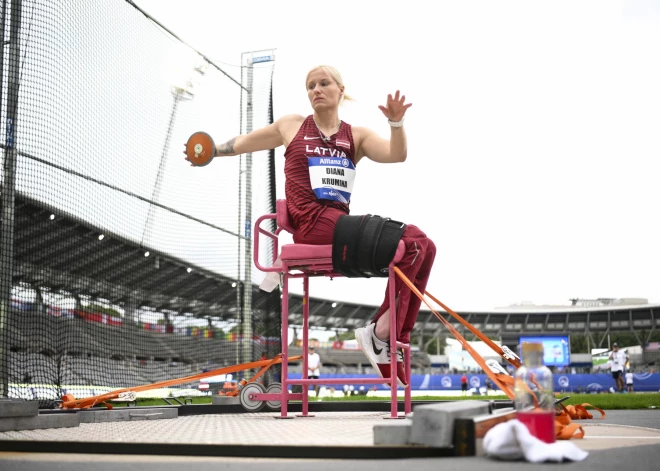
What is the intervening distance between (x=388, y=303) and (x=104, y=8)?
5.72 metres

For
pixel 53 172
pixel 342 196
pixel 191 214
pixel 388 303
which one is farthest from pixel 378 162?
pixel 191 214

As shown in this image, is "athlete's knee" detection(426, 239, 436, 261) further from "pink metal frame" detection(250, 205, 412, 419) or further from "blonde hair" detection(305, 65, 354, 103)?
"blonde hair" detection(305, 65, 354, 103)

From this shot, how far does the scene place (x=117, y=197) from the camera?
838 cm

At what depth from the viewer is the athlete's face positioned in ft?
13.9

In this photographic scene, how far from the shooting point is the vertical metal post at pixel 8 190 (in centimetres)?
539

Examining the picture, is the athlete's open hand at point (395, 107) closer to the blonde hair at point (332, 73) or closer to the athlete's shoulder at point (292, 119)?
the blonde hair at point (332, 73)

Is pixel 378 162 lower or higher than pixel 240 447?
higher

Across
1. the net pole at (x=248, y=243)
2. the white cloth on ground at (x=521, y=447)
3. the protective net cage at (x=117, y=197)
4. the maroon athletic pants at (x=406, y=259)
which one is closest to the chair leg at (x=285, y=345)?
the maroon athletic pants at (x=406, y=259)

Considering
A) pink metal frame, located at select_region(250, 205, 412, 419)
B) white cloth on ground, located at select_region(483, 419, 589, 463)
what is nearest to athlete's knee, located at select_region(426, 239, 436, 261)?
pink metal frame, located at select_region(250, 205, 412, 419)

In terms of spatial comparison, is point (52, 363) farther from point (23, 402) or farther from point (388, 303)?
point (388, 303)

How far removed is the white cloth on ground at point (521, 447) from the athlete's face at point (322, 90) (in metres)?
2.64

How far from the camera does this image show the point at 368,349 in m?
3.82

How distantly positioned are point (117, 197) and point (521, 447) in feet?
23.7

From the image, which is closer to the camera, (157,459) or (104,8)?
(157,459)
